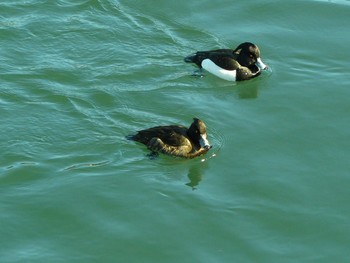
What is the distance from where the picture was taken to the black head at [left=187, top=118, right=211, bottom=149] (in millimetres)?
14414

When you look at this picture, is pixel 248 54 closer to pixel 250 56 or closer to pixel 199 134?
pixel 250 56

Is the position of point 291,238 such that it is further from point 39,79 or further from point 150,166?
point 39,79

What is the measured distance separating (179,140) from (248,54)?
12.8 feet

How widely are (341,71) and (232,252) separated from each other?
22.1 ft

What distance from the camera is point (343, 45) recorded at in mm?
18922

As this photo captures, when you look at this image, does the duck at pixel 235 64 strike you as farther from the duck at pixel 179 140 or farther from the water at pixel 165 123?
the duck at pixel 179 140

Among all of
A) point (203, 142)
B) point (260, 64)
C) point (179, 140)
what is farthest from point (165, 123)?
point (260, 64)

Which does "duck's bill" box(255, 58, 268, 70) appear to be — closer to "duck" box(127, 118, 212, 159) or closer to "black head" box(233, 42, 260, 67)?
"black head" box(233, 42, 260, 67)

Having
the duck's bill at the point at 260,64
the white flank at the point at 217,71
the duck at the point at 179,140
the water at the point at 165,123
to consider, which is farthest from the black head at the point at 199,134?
the duck's bill at the point at 260,64

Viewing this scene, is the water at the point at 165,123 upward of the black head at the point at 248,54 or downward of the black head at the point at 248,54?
downward

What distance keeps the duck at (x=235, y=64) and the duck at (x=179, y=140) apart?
3.27 metres

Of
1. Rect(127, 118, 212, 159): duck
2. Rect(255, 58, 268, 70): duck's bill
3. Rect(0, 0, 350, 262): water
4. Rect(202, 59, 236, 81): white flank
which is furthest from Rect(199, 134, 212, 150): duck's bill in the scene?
Rect(255, 58, 268, 70): duck's bill

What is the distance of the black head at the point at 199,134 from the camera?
1441 cm

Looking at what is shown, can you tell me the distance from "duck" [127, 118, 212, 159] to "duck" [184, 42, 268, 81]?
10.7ft
